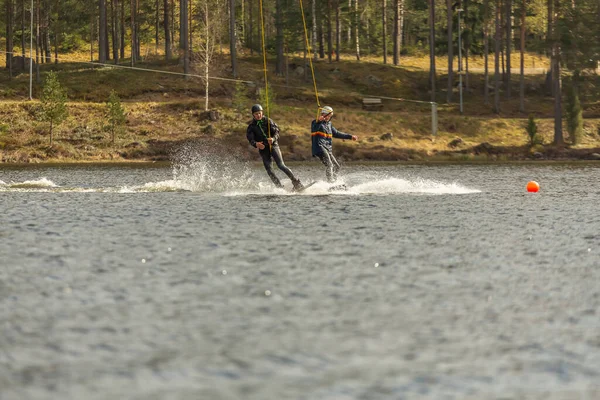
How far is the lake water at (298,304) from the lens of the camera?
9.29 metres

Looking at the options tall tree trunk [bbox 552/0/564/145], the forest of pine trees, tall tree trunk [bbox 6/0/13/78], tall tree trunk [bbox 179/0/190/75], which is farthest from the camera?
tall tree trunk [bbox 6/0/13/78]

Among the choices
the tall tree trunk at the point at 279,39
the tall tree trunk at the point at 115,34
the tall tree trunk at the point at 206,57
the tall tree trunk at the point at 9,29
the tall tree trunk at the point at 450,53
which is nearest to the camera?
the tall tree trunk at the point at 206,57

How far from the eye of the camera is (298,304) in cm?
1287

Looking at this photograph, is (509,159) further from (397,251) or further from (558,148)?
(397,251)

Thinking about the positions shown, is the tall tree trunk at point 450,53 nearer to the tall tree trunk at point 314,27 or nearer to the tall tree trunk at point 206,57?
the tall tree trunk at point 314,27

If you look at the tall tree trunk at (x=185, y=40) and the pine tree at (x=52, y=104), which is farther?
the tall tree trunk at (x=185, y=40)

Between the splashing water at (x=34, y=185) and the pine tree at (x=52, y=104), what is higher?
the pine tree at (x=52, y=104)

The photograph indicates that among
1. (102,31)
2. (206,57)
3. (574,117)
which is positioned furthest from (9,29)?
(574,117)

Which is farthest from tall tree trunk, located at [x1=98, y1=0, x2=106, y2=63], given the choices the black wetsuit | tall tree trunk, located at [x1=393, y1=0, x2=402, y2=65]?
the black wetsuit

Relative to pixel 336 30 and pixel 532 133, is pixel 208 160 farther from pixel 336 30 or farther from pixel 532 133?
pixel 336 30

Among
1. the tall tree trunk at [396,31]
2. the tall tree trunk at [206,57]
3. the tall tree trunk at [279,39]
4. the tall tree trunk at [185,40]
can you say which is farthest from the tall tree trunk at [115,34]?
the tall tree trunk at [396,31]

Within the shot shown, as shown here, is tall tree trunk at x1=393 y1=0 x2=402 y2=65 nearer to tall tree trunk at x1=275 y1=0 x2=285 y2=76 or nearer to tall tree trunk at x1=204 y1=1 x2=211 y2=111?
tall tree trunk at x1=275 y1=0 x2=285 y2=76

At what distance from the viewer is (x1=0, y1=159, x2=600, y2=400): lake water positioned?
30.5 ft

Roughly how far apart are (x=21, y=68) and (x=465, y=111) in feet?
141
